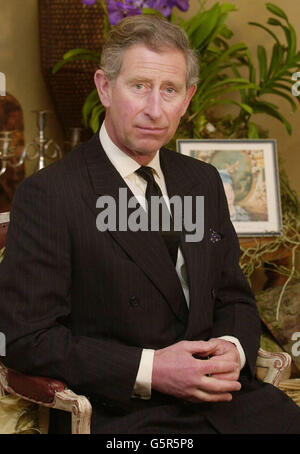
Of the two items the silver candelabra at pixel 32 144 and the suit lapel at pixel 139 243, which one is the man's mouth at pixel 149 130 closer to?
the suit lapel at pixel 139 243

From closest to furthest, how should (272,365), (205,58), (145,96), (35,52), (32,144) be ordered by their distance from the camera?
(145,96) < (272,365) < (32,144) < (205,58) < (35,52)

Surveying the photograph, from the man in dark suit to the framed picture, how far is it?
0.84 metres

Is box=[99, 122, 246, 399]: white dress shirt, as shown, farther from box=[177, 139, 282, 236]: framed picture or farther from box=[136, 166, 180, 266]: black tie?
box=[177, 139, 282, 236]: framed picture

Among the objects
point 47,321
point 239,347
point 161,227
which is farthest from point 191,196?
point 47,321

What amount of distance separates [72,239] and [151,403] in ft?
1.28

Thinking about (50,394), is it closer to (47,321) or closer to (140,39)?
(47,321)

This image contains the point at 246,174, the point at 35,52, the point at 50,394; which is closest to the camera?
the point at 50,394

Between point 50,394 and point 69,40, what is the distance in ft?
5.69

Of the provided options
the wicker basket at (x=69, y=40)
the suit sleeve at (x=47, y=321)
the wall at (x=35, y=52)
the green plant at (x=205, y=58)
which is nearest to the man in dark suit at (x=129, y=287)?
the suit sleeve at (x=47, y=321)

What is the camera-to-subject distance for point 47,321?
1.25 meters

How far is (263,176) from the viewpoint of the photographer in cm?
233

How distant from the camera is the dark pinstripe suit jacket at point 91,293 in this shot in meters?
1.25
